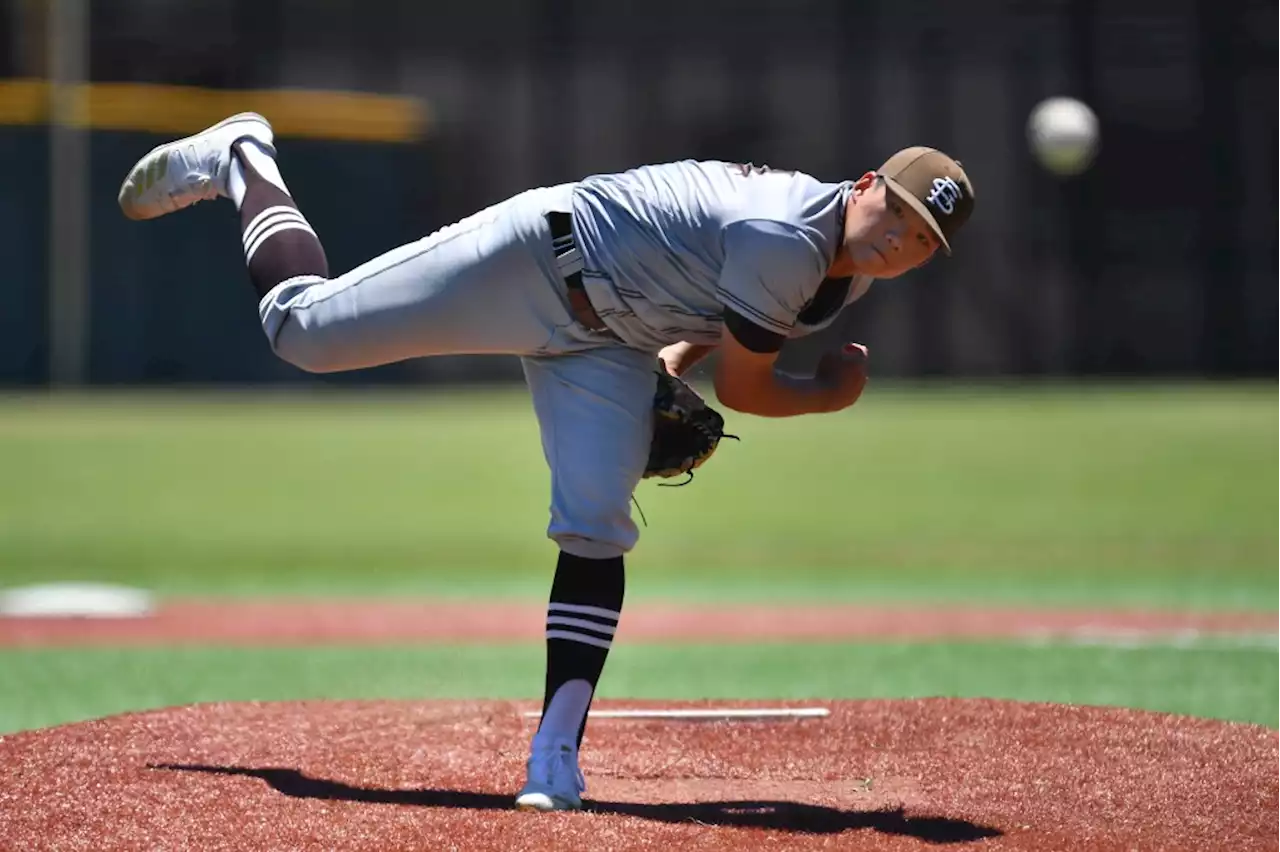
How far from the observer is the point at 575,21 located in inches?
980

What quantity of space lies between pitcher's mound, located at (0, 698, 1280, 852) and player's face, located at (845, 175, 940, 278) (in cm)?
110

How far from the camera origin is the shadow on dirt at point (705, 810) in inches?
140

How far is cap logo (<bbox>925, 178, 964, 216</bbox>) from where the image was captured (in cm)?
362

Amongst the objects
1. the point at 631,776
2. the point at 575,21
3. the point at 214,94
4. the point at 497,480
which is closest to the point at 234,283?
the point at 214,94

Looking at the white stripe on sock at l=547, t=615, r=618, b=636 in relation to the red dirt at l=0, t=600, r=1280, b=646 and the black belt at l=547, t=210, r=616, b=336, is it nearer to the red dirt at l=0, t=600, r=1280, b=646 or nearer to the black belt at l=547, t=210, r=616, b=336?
the black belt at l=547, t=210, r=616, b=336

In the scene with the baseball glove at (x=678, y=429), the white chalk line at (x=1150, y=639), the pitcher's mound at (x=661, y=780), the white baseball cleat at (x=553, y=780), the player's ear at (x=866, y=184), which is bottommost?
the white chalk line at (x=1150, y=639)

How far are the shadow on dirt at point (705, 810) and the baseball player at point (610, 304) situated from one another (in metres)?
0.17

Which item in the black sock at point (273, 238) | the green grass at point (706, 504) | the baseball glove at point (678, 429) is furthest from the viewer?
the green grass at point (706, 504)

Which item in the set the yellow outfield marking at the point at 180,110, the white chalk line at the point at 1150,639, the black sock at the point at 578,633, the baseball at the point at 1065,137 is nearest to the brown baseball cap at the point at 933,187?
the black sock at the point at 578,633

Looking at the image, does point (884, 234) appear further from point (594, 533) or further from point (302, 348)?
point (302, 348)

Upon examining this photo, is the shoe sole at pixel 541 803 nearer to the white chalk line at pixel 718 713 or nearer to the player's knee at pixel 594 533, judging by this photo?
the player's knee at pixel 594 533

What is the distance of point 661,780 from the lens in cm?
418

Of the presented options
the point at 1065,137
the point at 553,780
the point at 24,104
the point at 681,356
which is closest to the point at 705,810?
the point at 553,780

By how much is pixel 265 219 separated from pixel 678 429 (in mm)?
1063
